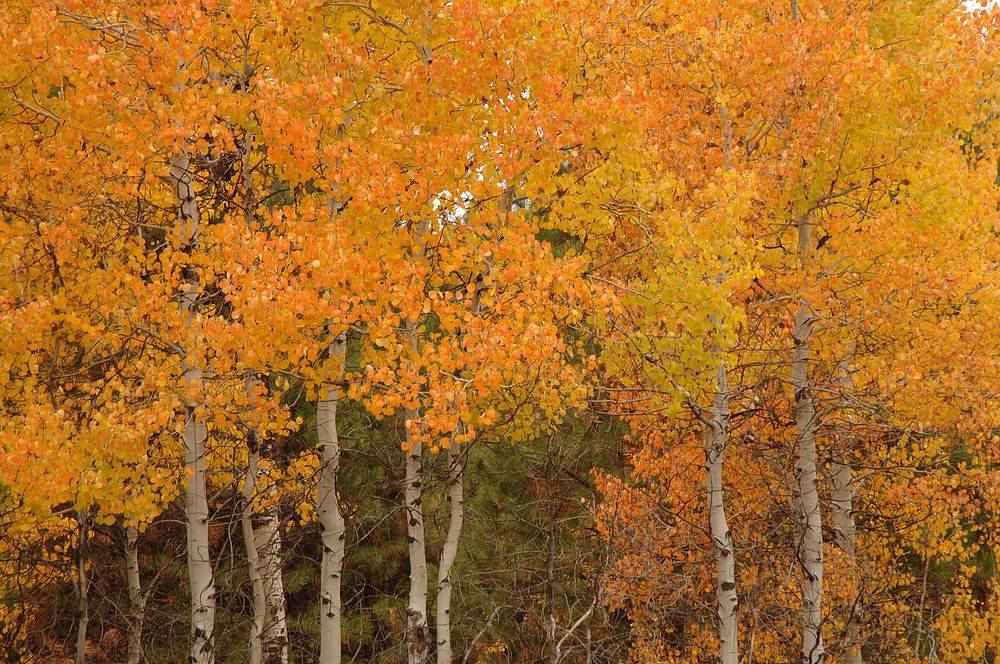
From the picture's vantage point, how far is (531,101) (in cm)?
768

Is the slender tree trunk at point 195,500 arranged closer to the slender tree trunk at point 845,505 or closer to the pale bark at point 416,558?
the pale bark at point 416,558

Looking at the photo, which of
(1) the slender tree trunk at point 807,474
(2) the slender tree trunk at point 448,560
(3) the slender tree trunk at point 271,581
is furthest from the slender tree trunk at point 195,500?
(1) the slender tree trunk at point 807,474

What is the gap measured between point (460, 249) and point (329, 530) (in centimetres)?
284

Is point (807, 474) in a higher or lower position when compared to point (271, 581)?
higher

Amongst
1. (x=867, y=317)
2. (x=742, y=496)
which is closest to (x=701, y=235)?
(x=867, y=317)

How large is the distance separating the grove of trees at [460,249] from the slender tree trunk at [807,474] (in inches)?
1.9

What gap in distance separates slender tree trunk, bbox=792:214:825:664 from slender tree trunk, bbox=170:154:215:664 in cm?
611

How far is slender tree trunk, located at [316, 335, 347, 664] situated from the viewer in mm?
7590

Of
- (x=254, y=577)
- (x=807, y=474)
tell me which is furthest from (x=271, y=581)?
(x=807, y=474)

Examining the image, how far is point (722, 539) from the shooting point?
862 cm

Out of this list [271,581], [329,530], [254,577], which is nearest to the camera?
[329,530]

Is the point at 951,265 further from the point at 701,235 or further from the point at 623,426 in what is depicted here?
the point at 623,426

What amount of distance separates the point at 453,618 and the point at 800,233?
7.77 meters

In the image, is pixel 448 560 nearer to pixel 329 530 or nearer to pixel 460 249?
pixel 329 530
